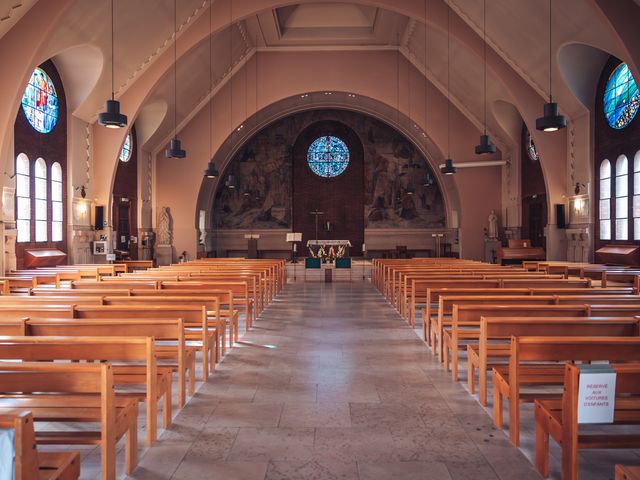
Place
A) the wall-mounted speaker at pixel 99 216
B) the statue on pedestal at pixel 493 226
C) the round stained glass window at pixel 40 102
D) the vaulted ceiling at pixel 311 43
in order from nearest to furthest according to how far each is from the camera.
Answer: the vaulted ceiling at pixel 311 43 < the round stained glass window at pixel 40 102 < the wall-mounted speaker at pixel 99 216 < the statue on pedestal at pixel 493 226

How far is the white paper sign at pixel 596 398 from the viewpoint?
8.02ft

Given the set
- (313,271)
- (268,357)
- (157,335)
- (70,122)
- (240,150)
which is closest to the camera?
(157,335)

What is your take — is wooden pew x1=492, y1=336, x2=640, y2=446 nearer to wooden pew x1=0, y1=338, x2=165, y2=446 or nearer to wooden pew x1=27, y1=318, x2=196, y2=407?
wooden pew x1=0, y1=338, x2=165, y2=446

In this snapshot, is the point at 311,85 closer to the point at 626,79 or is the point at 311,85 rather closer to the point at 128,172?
the point at 128,172

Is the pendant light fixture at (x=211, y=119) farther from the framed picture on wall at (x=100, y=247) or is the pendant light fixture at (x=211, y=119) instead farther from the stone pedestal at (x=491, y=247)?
the stone pedestal at (x=491, y=247)

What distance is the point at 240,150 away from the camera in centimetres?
2534

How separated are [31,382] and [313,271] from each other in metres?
14.3

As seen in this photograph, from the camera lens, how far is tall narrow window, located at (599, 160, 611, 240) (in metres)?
14.6

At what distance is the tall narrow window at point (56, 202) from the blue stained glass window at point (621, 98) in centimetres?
1543

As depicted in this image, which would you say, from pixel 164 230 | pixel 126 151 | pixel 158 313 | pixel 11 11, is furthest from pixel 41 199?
pixel 158 313

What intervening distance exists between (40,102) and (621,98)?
15.3 meters

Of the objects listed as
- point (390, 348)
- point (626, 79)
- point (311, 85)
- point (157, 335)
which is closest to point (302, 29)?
point (311, 85)

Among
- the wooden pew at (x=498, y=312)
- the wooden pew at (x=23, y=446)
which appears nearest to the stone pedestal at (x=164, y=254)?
the wooden pew at (x=498, y=312)

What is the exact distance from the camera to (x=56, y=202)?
14719mm
